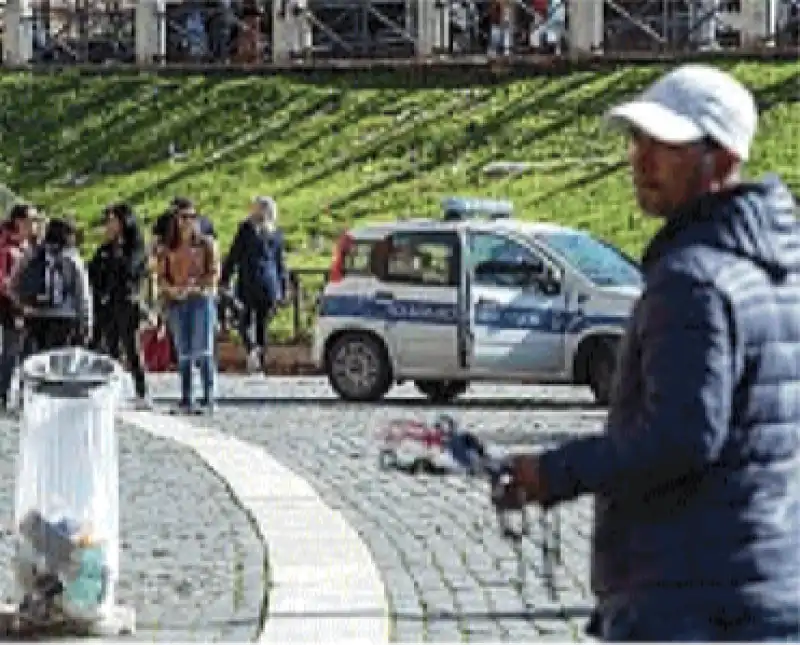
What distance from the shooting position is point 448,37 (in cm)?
4003

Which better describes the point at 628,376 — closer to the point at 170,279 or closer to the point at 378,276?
the point at 170,279

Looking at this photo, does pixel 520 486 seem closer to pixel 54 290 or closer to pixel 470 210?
pixel 54 290

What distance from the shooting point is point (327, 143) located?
1467 inches

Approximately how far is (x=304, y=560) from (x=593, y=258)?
10.6m

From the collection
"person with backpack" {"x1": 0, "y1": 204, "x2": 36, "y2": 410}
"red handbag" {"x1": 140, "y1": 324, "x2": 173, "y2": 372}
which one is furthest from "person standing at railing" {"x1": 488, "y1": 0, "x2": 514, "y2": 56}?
"person with backpack" {"x1": 0, "y1": 204, "x2": 36, "y2": 410}

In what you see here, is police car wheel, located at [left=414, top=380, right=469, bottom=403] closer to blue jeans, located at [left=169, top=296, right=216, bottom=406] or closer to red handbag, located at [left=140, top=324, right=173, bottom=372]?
blue jeans, located at [left=169, top=296, right=216, bottom=406]

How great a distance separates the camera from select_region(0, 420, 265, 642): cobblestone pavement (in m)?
10.5

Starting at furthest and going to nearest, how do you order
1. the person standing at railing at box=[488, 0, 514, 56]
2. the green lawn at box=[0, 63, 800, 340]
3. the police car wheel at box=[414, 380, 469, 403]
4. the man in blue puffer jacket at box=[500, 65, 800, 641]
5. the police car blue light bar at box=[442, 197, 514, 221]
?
the person standing at railing at box=[488, 0, 514, 56] < the green lawn at box=[0, 63, 800, 340] < the police car wheel at box=[414, 380, 469, 403] < the police car blue light bar at box=[442, 197, 514, 221] < the man in blue puffer jacket at box=[500, 65, 800, 641]

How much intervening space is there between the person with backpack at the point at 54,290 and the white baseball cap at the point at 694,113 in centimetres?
1505

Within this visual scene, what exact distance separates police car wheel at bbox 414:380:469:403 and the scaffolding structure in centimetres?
1502

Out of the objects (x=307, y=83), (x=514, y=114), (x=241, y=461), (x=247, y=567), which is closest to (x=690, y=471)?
(x=247, y=567)

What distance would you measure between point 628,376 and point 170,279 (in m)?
15.1

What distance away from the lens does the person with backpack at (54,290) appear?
20.2 m

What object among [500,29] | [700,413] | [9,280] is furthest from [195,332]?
[500,29]
